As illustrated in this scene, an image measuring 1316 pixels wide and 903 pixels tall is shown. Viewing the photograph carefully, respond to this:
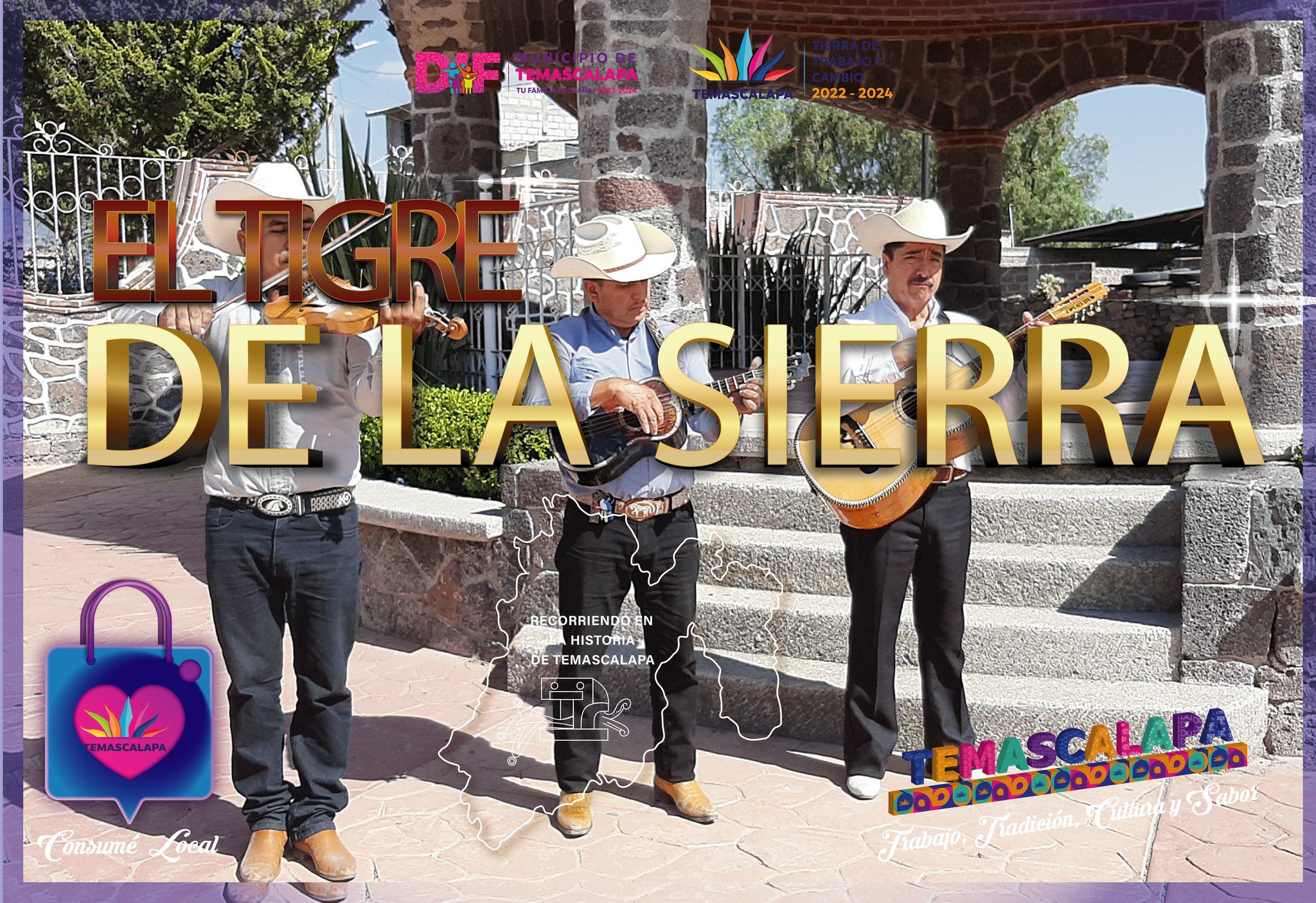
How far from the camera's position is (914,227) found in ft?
12.4

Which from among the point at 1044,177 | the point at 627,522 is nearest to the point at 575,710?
the point at 627,522

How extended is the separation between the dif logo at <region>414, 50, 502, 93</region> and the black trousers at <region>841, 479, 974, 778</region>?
594 centimetres

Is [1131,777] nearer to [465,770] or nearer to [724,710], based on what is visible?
[724,710]

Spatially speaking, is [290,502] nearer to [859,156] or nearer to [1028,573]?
[1028,573]

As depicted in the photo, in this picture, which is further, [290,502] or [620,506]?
[620,506]

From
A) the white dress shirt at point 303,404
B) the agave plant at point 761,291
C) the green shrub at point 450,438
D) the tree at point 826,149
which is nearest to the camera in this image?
the white dress shirt at point 303,404

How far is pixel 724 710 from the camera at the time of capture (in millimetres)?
4707

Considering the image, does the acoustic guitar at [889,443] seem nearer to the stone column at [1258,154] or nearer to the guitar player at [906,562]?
the guitar player at [906,562]

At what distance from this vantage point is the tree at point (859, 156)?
30.2m

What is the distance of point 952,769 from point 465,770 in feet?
5.72

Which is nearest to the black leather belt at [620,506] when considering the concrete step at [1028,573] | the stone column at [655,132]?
the concrete step at [1028,573]

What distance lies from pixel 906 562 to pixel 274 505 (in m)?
2.04

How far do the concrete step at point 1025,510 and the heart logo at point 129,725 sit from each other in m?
2.52

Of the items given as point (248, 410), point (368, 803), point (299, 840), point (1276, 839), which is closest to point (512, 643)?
point (368, 803)
